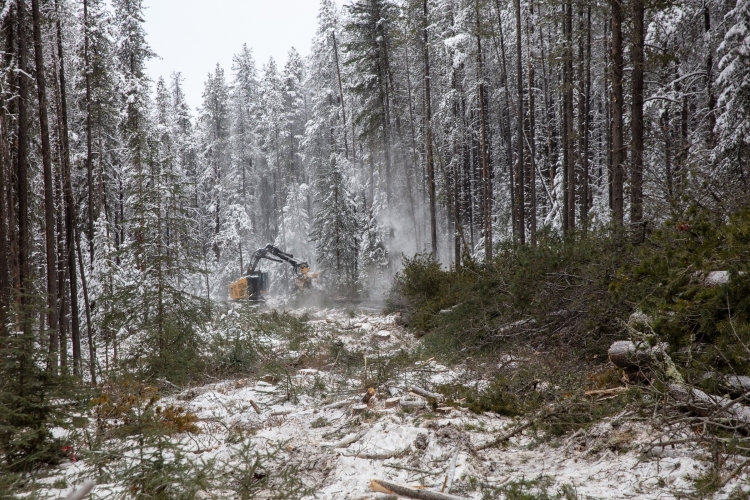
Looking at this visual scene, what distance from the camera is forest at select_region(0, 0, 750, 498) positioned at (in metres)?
8.24

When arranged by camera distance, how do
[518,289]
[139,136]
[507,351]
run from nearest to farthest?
[507,351] < [518,289] < [139,136]

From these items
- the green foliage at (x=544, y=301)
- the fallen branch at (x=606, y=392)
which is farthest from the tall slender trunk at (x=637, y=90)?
the fallen branch at (x=606, y=392)

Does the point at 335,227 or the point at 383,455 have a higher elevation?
the point at 335,227

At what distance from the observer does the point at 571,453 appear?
416 centimetres

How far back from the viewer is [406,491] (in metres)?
3.64

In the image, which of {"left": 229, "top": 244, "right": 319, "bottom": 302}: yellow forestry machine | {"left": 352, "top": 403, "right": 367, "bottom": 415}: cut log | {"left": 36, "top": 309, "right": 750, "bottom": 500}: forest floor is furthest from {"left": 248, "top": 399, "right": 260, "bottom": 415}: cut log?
{"left": 229, "top": 244, "right": 319, "bottom": 302}: yellow forestry machine

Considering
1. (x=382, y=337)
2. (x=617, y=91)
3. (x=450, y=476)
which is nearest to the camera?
(x=450, y=476)

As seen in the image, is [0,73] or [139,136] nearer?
A: [0,73]

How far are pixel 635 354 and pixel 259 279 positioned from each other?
20.5 meters

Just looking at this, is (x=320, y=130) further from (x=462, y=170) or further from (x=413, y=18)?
(x=413, y=18)

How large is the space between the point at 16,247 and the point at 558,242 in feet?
42.3

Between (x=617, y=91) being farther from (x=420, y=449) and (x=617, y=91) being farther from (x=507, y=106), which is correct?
(x=507, y=106)

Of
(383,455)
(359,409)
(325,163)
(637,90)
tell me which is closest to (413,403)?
(359,409)

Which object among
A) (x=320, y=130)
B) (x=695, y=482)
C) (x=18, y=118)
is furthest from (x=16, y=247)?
(x=320, y=130)
